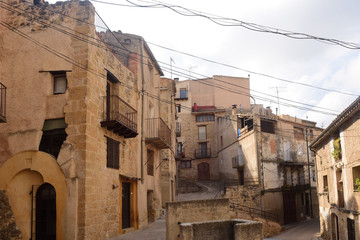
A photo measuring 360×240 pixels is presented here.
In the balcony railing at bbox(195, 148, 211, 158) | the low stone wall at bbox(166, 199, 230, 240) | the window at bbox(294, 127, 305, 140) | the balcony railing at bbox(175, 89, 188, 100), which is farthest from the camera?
the balcony railing at bbox(175, 89, 188, 100)

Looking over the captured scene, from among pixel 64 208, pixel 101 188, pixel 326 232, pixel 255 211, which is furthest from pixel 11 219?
→ pixel 255 211

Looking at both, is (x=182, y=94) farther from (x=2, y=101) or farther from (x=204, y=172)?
(x=2, y=101)

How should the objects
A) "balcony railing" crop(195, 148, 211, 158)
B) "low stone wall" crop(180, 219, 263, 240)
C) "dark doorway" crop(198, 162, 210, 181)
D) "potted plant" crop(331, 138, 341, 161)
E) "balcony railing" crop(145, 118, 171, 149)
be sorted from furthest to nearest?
1. "balcony railing" crop(195, 148, 211, 158)
2. "dark doorway" crop(198, 162, 210, 181)
3. "balcony railing" crop(145, 118, 171, 149)
4. "potted plant" crop(331, 138, 341, 161)
5. "low stone wall" crop(180, 219, 263, 240)

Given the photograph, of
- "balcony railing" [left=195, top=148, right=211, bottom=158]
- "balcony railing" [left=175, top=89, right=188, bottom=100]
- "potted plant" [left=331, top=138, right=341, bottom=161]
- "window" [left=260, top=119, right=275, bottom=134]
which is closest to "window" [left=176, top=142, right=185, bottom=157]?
"balcony railing" [left=195, top=148, right=211, bottom=158]

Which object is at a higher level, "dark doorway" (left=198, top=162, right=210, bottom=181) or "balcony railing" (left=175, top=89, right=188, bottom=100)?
"balcony railing" (left=175, top=89, right=188, bottom=100)

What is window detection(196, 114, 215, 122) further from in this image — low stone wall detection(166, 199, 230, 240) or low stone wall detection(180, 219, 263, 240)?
low stone wall detection(180, 219, 263, 240)

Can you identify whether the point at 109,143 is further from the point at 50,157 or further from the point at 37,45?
the point at 37,45

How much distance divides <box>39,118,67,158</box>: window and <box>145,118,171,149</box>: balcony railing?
6.99m

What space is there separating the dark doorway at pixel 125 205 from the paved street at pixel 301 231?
1077cm

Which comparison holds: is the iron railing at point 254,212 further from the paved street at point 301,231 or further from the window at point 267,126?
the window at point 267,126

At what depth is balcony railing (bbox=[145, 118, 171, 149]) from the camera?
19.9m

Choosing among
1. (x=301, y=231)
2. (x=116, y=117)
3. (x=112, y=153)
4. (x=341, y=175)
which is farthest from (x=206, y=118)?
(x=116, y=117)

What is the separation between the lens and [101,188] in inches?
537

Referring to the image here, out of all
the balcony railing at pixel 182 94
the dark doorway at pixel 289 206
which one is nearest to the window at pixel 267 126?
the dark doorway at pixel 289 206
